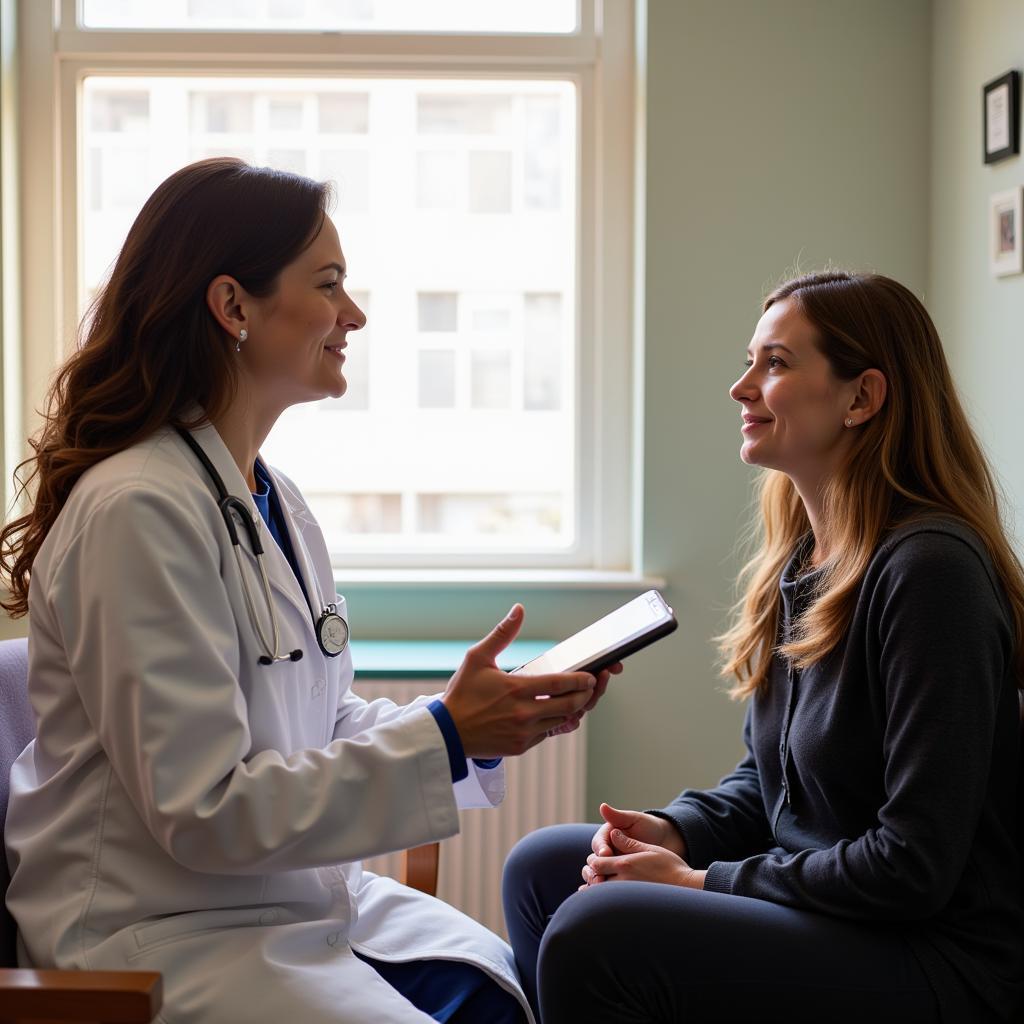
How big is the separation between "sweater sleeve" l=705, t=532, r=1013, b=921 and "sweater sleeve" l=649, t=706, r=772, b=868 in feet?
0.99

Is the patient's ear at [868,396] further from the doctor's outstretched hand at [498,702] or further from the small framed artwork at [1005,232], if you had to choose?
the small framed artwork at [1005,232]

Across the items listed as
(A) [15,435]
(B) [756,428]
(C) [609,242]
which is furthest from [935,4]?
(A) [15,435]

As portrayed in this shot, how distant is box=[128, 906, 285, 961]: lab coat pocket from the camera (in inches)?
46.8

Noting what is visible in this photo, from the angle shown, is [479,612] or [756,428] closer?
[756,428]

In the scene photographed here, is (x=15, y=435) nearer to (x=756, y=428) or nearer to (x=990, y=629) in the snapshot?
(x=756, y=428)

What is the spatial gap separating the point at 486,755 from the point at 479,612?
1.45 meters

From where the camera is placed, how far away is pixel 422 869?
1717 mm

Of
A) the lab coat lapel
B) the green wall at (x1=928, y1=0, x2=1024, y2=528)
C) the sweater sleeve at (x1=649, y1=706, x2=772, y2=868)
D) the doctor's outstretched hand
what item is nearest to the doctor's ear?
the lab coat lapel

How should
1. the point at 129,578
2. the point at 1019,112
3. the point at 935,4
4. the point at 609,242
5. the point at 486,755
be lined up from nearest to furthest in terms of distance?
the point at 129,578 < the point at 486,755 < the point at 1019,112 < the point at 935,4 < the point at 609,242

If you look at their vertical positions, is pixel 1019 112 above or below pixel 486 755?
above

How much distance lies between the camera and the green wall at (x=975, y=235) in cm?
225

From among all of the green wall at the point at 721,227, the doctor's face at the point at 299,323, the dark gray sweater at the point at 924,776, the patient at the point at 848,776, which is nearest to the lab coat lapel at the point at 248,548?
the doctor's face at the point at 299,323

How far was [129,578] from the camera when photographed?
3.80 feet

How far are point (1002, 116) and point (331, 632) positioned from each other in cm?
174
